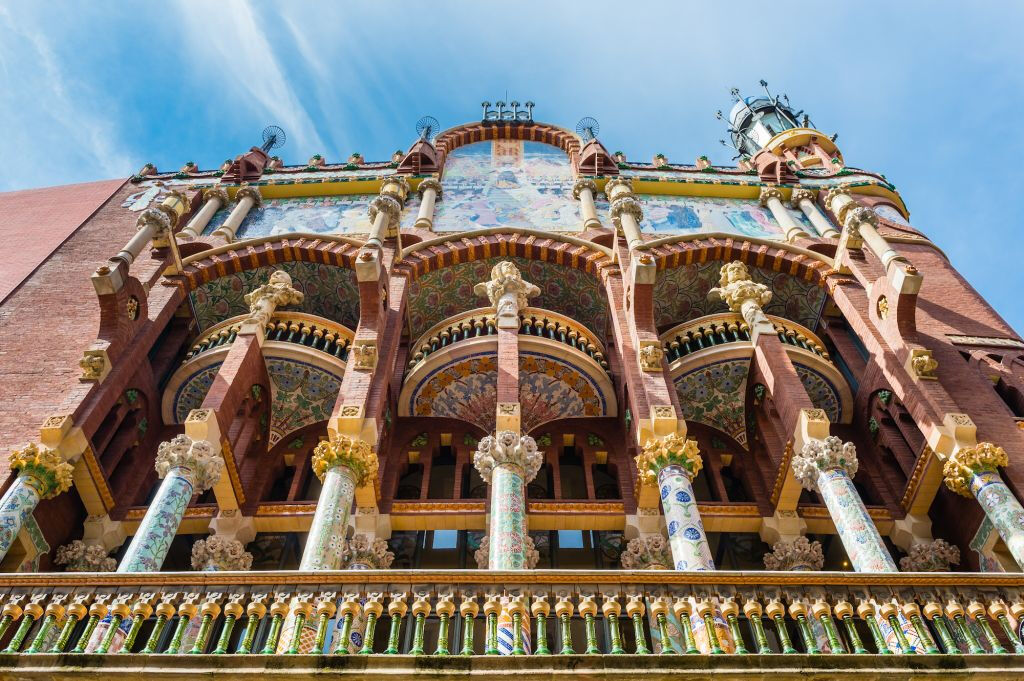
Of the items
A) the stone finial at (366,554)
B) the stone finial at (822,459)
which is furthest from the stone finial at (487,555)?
the stone finial at (822,459)

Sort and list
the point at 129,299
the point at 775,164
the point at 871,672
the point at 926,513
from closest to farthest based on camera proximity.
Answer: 1. the point at 871,672
2. the point at 926,513
3. the point at 129,299
4. the point at 775,164

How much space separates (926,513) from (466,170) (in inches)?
496

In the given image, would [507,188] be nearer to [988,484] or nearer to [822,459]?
[822,459]

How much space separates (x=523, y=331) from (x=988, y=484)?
22.1 ft

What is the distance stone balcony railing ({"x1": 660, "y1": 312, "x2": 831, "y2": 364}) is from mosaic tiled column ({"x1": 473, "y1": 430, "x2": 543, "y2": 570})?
4524 mm

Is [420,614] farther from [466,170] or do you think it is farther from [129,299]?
[466,170]

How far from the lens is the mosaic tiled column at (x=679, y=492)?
8547mm

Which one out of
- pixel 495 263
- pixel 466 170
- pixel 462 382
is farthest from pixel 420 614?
pixel 466 170

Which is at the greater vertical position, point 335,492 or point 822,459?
point 822,459

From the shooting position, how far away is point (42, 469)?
9.94m

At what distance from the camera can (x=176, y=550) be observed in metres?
11.8

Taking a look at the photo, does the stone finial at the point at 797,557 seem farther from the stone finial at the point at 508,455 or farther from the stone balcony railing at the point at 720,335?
the stone finial at the point at 508,455

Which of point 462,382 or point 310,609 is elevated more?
point 462,382

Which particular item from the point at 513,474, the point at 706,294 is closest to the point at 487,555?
the point at 513,474
